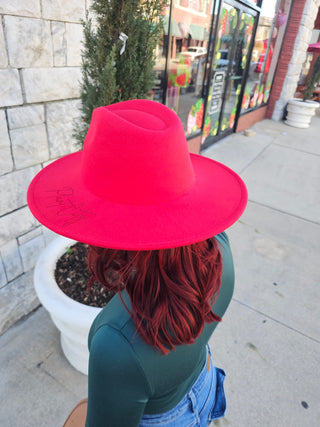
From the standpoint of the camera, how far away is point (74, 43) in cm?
241

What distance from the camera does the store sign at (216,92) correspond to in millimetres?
6355

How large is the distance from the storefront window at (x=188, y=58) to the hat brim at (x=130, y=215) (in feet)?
13.6

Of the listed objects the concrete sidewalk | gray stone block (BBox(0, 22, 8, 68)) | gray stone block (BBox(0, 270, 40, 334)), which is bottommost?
the concrete sidewalk

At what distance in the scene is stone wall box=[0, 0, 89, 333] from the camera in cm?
204

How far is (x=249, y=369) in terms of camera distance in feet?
7.88

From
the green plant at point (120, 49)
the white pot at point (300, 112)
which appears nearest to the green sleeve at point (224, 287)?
the green plant at point (120, 49)

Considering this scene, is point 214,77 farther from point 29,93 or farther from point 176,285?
point 176,285

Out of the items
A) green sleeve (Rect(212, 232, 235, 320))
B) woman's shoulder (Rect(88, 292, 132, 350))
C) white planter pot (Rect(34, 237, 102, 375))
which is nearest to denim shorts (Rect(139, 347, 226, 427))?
green sleeve (Rect(212, 232, 235, 320))

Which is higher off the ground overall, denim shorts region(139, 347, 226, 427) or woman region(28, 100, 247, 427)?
woman region(28, 100, 247, 427)

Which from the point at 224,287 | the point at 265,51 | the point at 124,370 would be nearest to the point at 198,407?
the point at 224,287

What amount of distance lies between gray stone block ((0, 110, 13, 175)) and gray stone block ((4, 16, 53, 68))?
15.4 inches

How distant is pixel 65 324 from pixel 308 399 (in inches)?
72.7

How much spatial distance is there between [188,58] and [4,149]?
3958mm

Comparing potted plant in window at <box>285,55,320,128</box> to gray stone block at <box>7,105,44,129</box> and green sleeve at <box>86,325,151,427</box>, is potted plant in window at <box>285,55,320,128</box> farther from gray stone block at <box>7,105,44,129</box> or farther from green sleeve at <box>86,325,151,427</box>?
green sleeve at <box>86,325,151,427</box>
